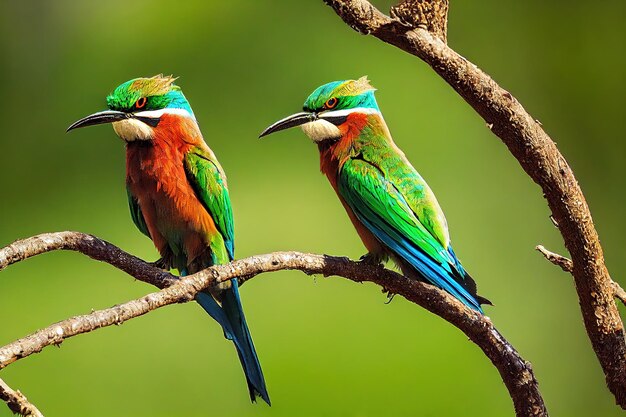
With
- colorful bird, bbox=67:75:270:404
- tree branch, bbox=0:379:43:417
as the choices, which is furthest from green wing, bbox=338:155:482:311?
tree branch, bbox=0:379:43:417

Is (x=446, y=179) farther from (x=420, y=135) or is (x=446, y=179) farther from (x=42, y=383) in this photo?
(x=42, y=383)

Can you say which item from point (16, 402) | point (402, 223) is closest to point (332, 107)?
point (402, 223)

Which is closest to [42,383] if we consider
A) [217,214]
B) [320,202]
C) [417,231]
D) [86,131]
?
[86,131]

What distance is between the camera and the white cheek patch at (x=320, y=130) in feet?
5.63

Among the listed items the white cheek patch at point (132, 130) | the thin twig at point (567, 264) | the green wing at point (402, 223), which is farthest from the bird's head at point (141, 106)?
the thin twig at point (567, 264)

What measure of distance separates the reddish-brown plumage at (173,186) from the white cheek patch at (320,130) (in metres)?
0.24

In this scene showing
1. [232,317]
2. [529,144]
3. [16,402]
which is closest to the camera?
[16,402]

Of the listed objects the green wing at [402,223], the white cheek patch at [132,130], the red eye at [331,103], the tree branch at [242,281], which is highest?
the red eye at [331,103]

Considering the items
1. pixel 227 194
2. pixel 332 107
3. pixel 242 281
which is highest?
pixel 332 107

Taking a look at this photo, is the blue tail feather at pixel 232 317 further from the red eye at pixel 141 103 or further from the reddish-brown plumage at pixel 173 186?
the red eye at pixel 141 103

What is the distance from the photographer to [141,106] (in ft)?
5.56

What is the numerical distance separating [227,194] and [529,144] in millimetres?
607

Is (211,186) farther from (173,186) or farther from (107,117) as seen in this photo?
(107,117)

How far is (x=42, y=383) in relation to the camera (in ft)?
9.77
